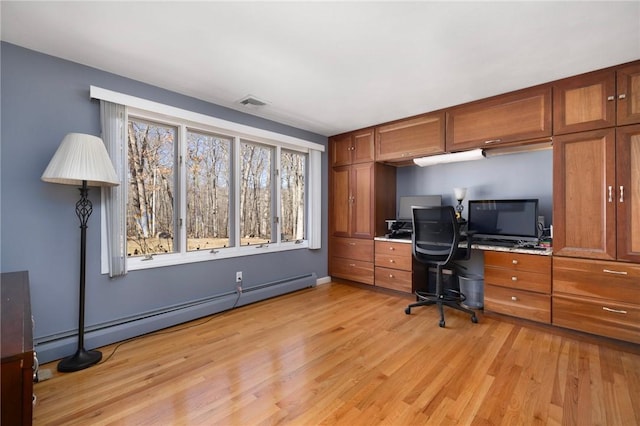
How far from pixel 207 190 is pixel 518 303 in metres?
3.46

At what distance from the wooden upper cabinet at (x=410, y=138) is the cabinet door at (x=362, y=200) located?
11.9 inches

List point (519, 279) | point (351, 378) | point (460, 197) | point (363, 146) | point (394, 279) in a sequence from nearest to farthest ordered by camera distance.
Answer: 1. point (351, 378)
2. point (519, 279)
3. point (460, 197)
4. point (394, 279)
5. point (363, 146)

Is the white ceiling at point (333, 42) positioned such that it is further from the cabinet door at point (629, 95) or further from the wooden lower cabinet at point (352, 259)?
the wooden lower cabinet at point (352, 259)

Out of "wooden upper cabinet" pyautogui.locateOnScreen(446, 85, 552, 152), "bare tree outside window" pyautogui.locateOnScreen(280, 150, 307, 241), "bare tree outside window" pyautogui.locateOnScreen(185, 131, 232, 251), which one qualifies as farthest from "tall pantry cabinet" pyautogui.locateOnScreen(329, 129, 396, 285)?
"bare tree outside window" pyautogui.locateOnScreen(185, 131, 232, 251)

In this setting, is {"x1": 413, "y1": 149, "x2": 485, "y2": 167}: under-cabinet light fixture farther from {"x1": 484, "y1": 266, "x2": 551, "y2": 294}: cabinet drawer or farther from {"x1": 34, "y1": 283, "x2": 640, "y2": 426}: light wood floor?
{"x1": 34, "y1": 283, "x2": 640, "y2": 426}: light wood floor

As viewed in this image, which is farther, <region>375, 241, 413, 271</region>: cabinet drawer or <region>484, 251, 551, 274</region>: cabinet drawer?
<region>375, 241, 413, 271</region>: cabinet drawer

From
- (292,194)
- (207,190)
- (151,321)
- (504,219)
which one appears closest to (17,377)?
(151,321)

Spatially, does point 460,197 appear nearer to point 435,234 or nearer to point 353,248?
point 435,234

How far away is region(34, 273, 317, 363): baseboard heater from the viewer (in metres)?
2.16

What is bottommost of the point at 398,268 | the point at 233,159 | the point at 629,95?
the point at 398,268

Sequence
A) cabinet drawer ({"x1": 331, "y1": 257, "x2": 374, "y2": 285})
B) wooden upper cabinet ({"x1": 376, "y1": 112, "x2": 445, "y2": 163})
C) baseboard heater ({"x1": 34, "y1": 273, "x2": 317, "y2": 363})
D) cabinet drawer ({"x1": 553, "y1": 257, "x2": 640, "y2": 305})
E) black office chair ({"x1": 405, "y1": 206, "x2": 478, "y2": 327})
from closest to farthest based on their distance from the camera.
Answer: baseboard heater ({"x1": 34, "y1": 273, "x2": 317, "y2": 363}) < cabinet drawer ({"x1": 553, "y1": 257, "x2": 640, "y2": 305}) < black office chair ({"x1": 405, "y1": 206, "x2": 478, "y2": 327}) < wooden upper cabinet ({"x1": 376, "y1": 112, "x2": 445, "y2": 163}) < cabinet drawer ({"x1": 331, "y1": 257, "x2": 374, "y2": 285})

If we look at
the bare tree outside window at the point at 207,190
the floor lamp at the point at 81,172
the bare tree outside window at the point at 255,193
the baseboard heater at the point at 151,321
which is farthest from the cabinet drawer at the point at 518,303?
the floor lamp at the point at 81,172

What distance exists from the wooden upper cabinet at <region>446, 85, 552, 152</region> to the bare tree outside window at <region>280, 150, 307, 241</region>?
81.2 inches

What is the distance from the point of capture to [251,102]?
3.05m
